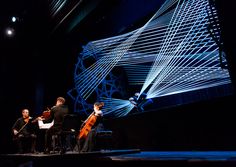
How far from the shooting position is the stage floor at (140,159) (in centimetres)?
314

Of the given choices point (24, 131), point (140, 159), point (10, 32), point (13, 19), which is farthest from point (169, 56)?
point (10, 32)

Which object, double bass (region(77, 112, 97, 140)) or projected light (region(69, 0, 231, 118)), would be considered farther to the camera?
double bass (region(77, 112, 97, 140))

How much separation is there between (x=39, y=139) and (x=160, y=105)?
495 centimetres

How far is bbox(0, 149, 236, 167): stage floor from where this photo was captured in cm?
314

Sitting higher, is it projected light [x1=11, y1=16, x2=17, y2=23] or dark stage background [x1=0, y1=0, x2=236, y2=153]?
projected light [x1=11, y1=16, x2=17, y2=23]

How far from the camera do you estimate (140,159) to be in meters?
3.84

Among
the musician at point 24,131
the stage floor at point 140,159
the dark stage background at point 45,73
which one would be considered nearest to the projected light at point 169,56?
the dark stage background at point 45,73

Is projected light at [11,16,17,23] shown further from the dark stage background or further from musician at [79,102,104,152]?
musician at [79,102,104,152]

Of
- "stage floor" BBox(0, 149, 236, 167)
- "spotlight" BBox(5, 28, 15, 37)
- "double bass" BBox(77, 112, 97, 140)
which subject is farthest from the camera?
"spotlight" BBox(5, 28, 15, 37)

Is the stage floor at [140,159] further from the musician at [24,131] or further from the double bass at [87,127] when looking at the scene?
the musician at [24,131]

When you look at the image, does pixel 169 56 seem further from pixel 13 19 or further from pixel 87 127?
pixel 13 19

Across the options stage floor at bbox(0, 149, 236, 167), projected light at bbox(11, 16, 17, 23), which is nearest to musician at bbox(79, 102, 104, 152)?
stage floor at bbox(0, 149, 236, 167)

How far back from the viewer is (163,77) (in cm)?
655

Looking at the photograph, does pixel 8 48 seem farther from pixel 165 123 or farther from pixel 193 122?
pixel 193 122
